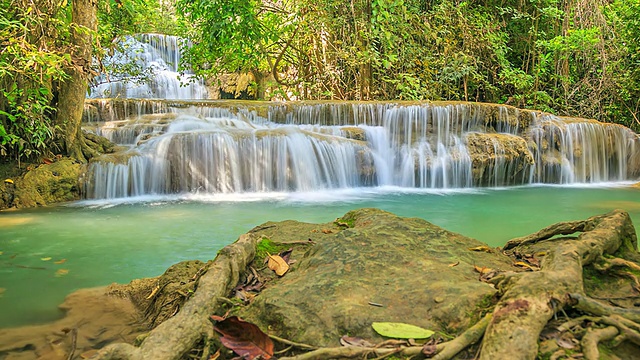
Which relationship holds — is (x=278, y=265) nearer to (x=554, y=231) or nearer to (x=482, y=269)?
(x=482, y=269)

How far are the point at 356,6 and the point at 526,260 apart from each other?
9646mm

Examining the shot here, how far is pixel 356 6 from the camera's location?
11.1 meters

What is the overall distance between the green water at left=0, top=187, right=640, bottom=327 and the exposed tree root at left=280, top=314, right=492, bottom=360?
2164 mm

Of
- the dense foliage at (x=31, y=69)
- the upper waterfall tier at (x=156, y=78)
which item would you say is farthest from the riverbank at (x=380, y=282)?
the upper waterfall tier at (x=156, y=78)

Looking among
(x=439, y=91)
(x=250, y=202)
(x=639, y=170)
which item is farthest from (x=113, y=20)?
(x=639, y=170)

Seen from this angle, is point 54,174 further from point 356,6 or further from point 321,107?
point 356,6

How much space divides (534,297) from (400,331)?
1.53 feet

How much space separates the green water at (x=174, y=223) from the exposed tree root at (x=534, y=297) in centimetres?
266

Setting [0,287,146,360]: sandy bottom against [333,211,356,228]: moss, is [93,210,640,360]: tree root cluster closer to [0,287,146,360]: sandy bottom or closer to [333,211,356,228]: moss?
[0,287,146,360]: sandy bottom

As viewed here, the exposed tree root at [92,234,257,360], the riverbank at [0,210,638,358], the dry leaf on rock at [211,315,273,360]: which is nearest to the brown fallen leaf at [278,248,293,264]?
the riverbank at [0,210,638,358]

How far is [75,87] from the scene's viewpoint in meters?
7.57

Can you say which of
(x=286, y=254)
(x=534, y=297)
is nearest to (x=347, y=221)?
(x=286, y=254)

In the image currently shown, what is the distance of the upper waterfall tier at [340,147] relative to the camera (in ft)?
27.6

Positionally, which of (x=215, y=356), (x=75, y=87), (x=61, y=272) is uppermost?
(x=75, y=87)
